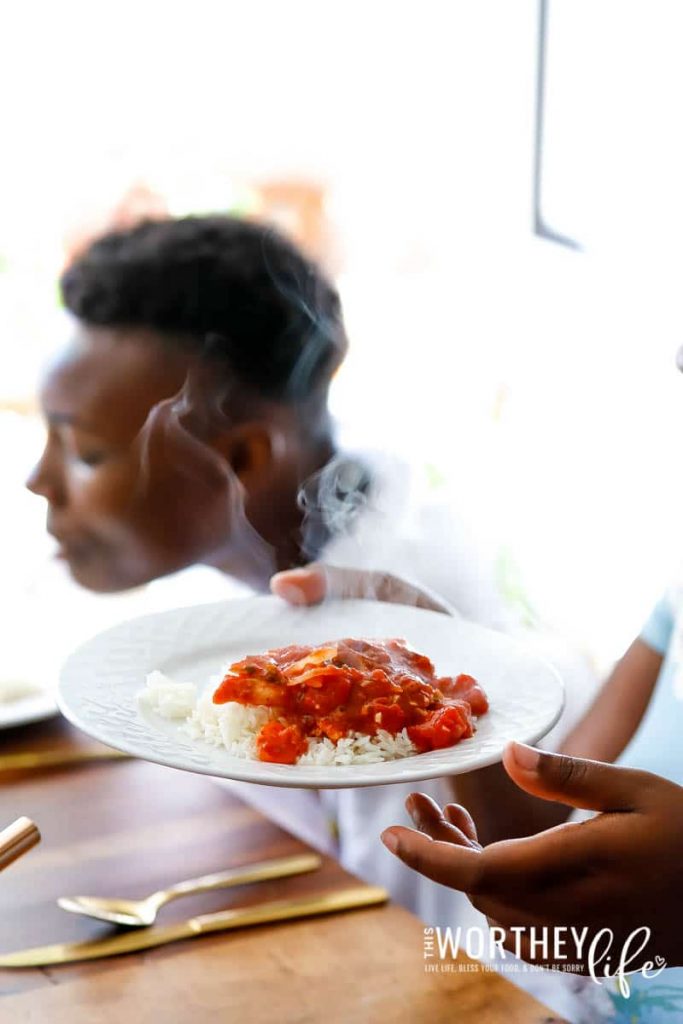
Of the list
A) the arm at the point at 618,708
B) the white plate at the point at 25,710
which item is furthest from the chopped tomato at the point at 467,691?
the white plate at the point at 25,710

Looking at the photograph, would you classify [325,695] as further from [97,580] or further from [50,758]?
[97,580]

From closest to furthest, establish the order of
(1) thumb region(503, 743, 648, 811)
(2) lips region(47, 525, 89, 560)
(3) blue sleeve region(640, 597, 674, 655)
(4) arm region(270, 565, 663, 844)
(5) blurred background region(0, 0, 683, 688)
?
(1) thumb region(503, 743, 648, 811)
(4) arm region(270, 565, 663, 844)
(3) blue sleeve region(640, 597, 674, 655)
(5) blurred background region(0, 0, 683, 688)
(2) lips region(47, 525, 89, 560)

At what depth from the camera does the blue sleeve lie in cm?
104

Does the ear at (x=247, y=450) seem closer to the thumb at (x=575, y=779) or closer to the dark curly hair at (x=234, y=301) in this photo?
the dark curly hair at (x=234, y=301)

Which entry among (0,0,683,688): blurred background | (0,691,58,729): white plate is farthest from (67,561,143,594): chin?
(0,691,58,729): white plate

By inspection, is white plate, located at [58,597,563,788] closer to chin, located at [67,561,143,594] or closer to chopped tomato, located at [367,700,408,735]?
chopped tomato, located at [367,700,408,735]

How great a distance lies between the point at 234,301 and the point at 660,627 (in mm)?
578

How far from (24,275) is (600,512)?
5.97ft

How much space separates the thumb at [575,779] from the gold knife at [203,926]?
32 cm

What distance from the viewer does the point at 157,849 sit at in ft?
3.27

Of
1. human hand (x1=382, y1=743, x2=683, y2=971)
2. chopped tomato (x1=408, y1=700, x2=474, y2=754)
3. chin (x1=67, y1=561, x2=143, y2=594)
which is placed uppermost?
chopped tomato (x1=408, y1=700, x2=474, y2=754)

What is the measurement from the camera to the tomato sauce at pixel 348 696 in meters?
0.72

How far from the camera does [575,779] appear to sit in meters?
0.64

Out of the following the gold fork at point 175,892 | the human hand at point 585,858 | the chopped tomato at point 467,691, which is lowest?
the gold fork at point 175,892
